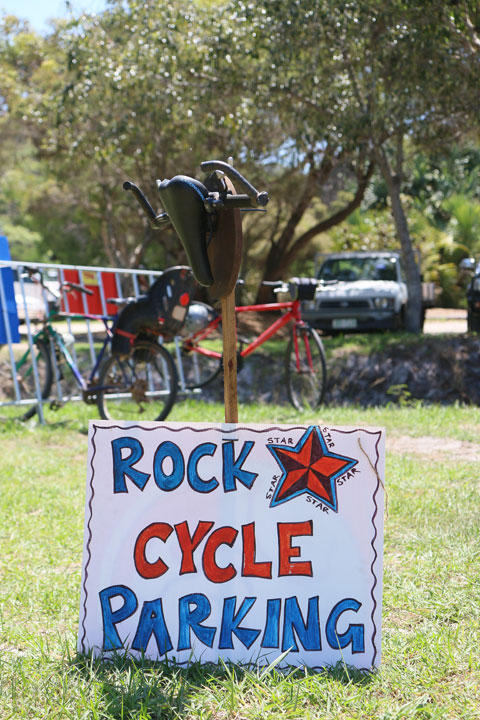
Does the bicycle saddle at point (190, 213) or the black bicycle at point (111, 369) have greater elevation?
the bicycle saddle at point (190, 213)

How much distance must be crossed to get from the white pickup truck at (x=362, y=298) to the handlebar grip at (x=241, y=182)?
10200 millimetres

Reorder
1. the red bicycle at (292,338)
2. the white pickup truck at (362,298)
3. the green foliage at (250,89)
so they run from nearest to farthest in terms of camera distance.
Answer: the red bicycle at (292,338) → the green foliage at (250,89) → the white pickup truck at (362,298)

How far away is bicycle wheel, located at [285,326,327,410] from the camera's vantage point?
7785 mm

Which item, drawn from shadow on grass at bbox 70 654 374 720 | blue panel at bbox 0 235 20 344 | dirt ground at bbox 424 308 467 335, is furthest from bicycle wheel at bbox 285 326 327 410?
dirt ground at bbox 424 308 467 335

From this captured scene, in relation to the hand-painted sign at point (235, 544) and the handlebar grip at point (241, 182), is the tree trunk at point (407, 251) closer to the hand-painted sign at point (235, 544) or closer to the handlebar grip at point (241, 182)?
the handlebar grip at point (241, 182)

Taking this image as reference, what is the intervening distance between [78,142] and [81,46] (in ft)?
7.25

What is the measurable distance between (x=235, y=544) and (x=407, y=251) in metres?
10.9

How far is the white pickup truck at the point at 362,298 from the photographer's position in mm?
13328

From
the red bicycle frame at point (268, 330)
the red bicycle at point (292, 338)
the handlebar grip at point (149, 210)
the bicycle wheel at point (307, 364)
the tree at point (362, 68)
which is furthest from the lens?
the tree at point (362, 68)

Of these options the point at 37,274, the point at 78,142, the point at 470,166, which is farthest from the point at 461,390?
the point at 470,166

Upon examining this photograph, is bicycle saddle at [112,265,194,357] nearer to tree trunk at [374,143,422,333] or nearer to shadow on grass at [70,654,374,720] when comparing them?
shadow on grass at [70,654,374,720]

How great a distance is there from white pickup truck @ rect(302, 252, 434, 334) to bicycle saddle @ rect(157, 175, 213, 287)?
33.5 feet

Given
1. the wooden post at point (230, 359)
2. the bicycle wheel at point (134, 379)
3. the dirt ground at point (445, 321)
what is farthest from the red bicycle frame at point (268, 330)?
the dirt ground at point (445, 321)

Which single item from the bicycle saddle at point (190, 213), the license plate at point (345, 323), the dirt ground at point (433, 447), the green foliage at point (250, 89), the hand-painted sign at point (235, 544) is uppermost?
the green foliage at point (250, 89)
